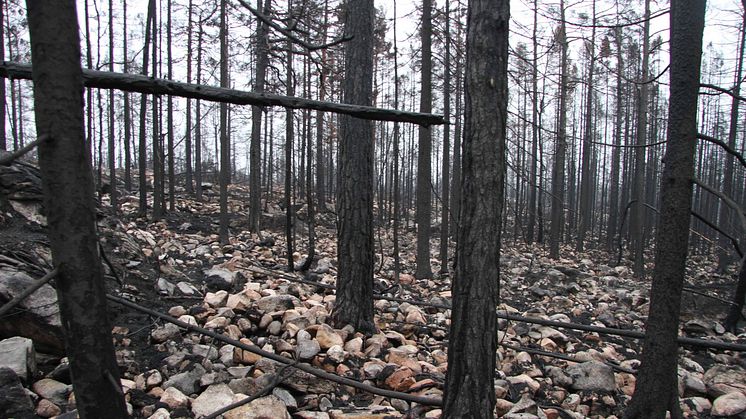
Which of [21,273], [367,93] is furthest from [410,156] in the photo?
[21,273]

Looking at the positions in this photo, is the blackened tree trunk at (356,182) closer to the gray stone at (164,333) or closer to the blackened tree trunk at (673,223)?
the gray stone at (164,333)

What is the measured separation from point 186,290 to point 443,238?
8208mm

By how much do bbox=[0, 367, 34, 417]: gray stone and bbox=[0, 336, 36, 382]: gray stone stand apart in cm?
13

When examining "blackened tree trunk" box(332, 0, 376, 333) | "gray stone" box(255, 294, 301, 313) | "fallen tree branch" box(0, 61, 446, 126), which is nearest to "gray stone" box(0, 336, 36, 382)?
"fallen tree branch" box(0, 61, 446, 126)

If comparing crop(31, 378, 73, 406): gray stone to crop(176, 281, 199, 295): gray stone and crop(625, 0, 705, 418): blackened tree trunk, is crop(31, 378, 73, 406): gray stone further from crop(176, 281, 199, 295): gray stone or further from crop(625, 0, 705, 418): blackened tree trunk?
crop(625, 0, 705, 418): blackened tree trunk

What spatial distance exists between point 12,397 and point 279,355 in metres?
1.92

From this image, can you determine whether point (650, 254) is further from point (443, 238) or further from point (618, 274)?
point (443, 238)

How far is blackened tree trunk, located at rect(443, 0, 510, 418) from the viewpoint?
8.18 ft

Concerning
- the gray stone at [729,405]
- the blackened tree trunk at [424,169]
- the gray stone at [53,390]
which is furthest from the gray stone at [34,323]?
the blackened tree trunk at [424,169]

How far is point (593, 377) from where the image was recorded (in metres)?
4.10

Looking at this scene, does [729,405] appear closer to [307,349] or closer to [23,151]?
[307,349]

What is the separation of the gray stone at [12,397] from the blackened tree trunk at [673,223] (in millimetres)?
4305

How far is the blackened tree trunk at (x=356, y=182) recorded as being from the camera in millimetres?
4695

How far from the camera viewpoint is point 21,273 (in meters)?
3.37
